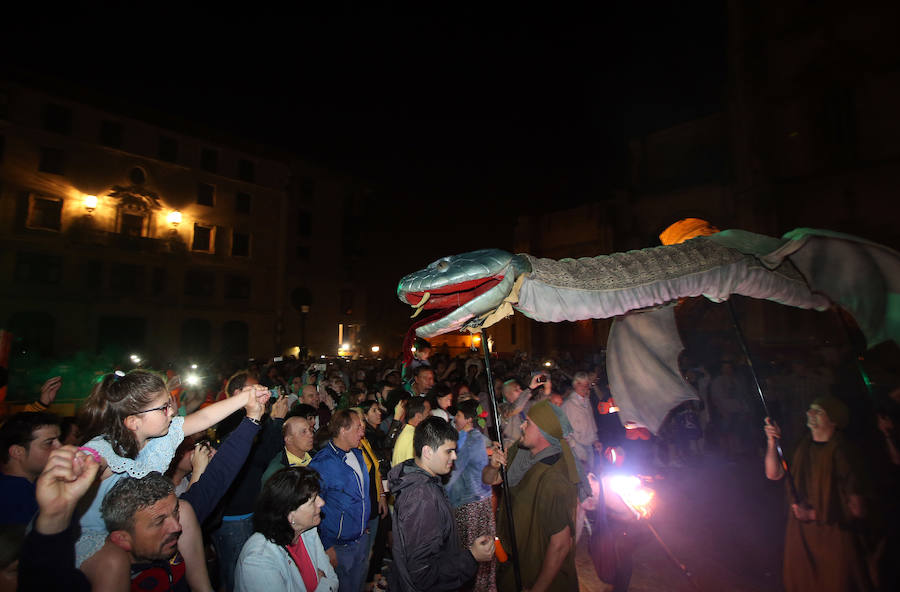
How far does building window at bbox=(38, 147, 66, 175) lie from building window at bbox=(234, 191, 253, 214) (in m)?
8.48

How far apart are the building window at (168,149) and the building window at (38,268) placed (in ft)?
25.7

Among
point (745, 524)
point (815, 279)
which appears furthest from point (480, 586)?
point (745, 524)

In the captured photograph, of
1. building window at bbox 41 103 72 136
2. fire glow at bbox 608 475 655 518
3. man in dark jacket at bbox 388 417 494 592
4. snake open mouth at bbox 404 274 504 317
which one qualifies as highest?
building window at bbox 41 103 72 136

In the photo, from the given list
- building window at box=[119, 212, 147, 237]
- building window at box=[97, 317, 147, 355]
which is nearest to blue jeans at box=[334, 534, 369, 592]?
building window at box=[97, 317, 147, 355]

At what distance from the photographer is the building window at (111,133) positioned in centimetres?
2370

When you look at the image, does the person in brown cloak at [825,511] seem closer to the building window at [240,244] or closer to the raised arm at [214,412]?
the raised arm at [214,412]

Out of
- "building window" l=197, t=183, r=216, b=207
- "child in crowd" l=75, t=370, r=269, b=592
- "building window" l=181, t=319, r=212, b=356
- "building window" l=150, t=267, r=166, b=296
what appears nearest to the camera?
"child in crowd" l=75, t=370, r=269, b=592

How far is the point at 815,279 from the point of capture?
3.53 meters

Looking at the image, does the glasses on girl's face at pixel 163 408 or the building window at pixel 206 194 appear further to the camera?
the building window at pixel 206 194

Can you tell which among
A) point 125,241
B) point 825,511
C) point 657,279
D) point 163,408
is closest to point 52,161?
point 125,241

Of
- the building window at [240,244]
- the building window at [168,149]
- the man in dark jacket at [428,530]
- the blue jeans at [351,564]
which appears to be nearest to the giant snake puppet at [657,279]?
the man in dark jacket at [428,530]

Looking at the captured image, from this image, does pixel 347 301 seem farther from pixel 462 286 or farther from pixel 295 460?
pixel 462 286

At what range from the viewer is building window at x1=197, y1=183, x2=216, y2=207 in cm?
2703

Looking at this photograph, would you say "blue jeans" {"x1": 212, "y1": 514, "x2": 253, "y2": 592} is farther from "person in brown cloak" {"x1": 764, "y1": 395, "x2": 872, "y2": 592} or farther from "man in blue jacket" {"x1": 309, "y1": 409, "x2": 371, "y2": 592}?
"person in brown cloak" {"x1": 764, "y1": 395, "x2": 872, "y2": 592}
